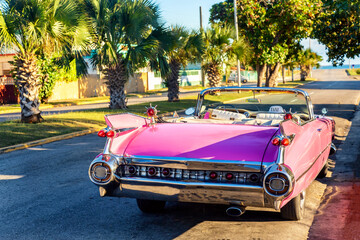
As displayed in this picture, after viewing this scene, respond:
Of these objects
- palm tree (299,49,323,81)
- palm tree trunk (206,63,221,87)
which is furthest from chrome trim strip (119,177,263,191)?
palm tree (299,49,323,81)

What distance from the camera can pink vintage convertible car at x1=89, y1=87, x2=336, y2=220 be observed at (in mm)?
4359

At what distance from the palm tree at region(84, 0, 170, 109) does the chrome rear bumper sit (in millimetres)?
15907

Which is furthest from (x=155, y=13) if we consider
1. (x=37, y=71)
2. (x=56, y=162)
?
(x=56, y=162)

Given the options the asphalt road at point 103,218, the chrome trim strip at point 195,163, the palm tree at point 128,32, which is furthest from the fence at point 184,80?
the chrome trim strip at point 195,163

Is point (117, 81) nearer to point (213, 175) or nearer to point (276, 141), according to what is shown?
point (213, 175)

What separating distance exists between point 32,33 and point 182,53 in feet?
43.2

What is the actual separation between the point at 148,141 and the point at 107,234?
111 cm

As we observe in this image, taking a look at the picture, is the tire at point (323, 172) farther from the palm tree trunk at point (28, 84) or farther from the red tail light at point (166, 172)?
the palm tree trunk at point (28, 84)

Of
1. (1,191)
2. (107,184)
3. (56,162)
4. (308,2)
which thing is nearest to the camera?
(107,184)

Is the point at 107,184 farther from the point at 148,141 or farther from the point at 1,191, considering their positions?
the point at 1,191

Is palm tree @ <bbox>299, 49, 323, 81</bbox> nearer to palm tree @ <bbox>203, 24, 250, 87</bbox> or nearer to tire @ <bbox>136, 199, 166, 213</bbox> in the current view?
palm tree @ <bbox>203, 24, 250, 87</bbox>

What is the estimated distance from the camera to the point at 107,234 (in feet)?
16.3

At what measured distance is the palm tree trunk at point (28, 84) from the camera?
1650 cm

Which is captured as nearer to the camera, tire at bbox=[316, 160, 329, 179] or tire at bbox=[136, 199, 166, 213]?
tire at bbox=[136, 199, 166, 213]
